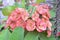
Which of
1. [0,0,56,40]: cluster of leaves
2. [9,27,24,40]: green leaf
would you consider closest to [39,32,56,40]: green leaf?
[0,0,56,40]: cluster of leaves

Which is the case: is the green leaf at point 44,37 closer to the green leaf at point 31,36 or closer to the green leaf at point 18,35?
the green leaf at point 31,36

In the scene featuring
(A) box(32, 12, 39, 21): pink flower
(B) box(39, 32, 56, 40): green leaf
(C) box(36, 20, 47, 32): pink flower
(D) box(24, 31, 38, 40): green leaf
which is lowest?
(B) box(39, 32, 56, 40): green leaf

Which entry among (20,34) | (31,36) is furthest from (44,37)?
(20,34)

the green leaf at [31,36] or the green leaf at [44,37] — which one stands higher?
the green leaf at [31,36]

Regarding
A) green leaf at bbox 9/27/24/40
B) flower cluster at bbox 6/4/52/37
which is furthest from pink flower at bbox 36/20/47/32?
green leaf at bbox 9/27/24/40

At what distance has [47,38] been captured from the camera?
962 mm

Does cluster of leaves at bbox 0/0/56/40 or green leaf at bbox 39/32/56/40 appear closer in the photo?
cluster of leaves at bbox 0/0/56/40

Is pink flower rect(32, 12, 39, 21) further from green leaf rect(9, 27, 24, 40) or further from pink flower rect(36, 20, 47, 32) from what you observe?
green leaf rect(9, 27, 24, 40)

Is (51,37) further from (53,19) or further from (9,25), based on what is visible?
(9,25)

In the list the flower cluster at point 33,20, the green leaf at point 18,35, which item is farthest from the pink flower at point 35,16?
the green leaf at point 18,35

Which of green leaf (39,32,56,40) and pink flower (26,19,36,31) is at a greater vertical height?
pink flower (26,19,36,31)

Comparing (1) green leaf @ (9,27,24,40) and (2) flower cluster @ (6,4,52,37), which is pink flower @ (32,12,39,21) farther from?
(1) green leaf @ (9,27,24,40)

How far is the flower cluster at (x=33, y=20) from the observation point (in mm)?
930

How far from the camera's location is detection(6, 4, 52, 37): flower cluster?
930 millimetres
